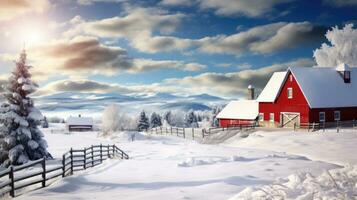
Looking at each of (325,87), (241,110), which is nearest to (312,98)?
(325,87)

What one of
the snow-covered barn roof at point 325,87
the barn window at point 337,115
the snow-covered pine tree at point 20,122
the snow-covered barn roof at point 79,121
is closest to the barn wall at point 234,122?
the snow-covered barn roof at point 325,87

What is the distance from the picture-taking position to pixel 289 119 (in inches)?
2053

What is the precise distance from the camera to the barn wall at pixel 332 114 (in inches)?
1953

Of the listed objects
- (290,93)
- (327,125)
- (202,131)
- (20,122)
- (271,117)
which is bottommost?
(202,131)

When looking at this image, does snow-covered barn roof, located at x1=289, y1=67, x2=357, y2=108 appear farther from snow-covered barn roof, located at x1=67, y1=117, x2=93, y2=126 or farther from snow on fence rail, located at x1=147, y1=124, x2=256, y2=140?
snow-covered barn roof, located at x1=67, y1=117, x2=93, y2=126

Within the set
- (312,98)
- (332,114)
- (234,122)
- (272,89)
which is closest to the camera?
(312,98)

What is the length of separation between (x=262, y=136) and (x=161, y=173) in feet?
90.3

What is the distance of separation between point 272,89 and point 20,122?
36010mm

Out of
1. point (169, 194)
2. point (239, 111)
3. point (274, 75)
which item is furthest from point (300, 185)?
point (239, 111)

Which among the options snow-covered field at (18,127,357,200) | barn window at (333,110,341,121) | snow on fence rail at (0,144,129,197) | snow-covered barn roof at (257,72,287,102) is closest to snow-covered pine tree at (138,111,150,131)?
snow-covered barn roof at (257,72,287,102)

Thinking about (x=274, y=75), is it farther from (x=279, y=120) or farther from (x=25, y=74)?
(x=25, y=74)

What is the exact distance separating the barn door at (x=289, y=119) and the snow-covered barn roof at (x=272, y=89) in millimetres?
2899

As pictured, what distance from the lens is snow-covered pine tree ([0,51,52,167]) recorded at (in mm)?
32531

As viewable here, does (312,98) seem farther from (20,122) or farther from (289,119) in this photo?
(20,122)
